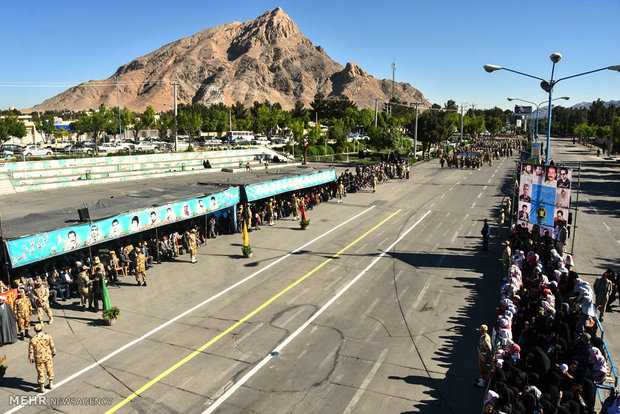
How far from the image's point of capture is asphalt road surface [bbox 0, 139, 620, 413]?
10.4 m

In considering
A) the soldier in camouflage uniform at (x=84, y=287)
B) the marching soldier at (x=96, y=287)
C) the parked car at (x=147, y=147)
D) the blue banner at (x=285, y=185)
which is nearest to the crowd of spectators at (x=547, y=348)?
the marching soldier at (x=96, y=287)

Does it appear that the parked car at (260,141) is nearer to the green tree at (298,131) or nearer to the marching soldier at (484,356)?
the green tree at (298,131)

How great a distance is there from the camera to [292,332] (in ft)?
45.1

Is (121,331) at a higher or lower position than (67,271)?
lower

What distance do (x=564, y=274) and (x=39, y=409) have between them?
52.0 feet

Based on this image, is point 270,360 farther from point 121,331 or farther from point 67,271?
point 67,271

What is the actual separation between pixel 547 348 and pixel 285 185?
2197 cm

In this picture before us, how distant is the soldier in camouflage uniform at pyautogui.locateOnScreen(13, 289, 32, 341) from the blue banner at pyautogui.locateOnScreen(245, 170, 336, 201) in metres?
14.2

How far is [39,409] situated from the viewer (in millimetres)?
9898

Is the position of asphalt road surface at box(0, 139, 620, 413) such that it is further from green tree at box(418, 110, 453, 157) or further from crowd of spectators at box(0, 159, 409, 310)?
green tree at box(418, 110, 453, 157)

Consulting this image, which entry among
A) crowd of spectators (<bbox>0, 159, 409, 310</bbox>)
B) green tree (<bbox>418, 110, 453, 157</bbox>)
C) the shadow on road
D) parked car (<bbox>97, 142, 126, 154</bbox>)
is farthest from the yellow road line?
green tree (<bbox>418, 110, 453, 157</bbox>)

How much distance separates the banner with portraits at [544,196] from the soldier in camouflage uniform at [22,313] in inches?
817

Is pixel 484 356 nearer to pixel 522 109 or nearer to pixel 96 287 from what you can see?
pixel 96 287

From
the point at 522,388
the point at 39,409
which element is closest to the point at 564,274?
the point at 522,388
